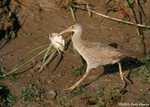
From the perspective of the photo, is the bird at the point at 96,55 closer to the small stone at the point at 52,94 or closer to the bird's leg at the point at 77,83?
the bird's leg at the point at 77,83

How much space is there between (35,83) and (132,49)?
2.35 m

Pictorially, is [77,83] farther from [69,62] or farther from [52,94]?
[69,62]

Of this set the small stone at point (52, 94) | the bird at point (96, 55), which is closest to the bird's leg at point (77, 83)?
the bird at point (96, 55)

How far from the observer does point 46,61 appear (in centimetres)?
1012

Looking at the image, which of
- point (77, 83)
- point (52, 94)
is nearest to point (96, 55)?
point (77, 83)

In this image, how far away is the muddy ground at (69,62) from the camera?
930 cm

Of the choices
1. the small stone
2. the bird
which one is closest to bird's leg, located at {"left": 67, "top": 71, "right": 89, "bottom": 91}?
the bird

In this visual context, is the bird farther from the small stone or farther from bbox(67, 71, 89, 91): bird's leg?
the small stone

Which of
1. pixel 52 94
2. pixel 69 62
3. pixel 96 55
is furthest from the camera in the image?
pixel 69 62

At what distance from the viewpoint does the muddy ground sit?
30.5 ft

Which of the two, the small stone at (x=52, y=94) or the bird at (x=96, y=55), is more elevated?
the bird at (x=96, y=55)

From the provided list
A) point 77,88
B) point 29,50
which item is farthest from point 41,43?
point 77,88

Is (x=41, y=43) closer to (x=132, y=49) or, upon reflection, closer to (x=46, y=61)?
(x=46, y=61)

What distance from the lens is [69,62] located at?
10.5 meters
